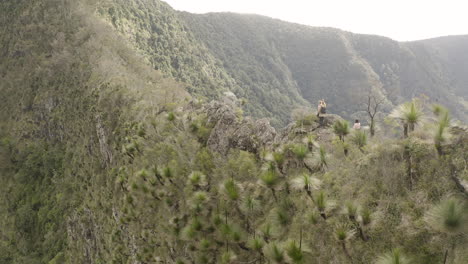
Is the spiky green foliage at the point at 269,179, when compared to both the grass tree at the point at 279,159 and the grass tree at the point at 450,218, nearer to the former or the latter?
the grass tree at the point at 279,159

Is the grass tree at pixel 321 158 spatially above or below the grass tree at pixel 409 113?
below

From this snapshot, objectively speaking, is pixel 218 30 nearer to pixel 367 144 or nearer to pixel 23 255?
pixel 23 255

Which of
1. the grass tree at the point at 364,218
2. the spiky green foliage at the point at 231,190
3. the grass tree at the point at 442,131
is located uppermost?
the grass tree at the point at 442,131

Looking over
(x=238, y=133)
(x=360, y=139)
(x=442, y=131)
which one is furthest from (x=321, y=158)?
(x=238, y=133)

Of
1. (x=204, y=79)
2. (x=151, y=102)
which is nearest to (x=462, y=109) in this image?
(x=204, y=79)

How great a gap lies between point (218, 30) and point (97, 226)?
157m

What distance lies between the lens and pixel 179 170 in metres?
15.6

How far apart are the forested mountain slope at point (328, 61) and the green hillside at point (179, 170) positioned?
90681 mm

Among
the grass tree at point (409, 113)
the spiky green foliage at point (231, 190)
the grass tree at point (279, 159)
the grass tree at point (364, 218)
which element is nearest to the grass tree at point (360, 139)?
the grass tree at point (409, 113)

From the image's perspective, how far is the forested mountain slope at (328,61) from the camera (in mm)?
144000

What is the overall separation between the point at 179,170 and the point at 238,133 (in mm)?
3821

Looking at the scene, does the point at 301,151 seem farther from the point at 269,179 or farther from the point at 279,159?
the point at 269,179

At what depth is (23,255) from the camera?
3531cm

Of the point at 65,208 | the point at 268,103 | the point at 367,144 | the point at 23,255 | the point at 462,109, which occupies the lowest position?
the point at 23,255
